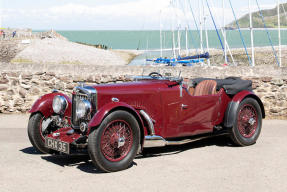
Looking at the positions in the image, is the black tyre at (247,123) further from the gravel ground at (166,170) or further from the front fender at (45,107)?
the front fender at (45,107)

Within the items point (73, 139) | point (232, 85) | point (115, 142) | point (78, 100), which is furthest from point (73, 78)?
point (115, 142)

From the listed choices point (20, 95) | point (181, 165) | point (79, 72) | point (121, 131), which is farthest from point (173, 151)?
point (20, 95)

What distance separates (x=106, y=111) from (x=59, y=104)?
1.16m

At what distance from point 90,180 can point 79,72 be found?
4766mm

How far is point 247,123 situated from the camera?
654 cm

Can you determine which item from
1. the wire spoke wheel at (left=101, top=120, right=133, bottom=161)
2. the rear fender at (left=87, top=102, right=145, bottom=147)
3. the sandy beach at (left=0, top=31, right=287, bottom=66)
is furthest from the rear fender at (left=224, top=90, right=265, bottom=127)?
the sandy beach at (left=0, top=31, right=287, bottom=66)

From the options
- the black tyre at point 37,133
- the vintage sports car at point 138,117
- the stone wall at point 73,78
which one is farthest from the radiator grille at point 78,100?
the stone wall at point 73,78

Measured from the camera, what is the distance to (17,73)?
30.1 feet

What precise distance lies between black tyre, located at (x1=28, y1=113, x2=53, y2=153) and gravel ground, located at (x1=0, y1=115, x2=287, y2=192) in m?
0.13

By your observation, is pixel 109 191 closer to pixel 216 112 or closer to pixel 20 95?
pixel 216 112

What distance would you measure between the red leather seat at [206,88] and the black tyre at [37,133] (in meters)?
2.54

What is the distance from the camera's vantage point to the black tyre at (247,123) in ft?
20.8

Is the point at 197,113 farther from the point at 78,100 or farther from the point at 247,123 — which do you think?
the point at 78,100

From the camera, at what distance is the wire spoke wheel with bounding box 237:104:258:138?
648 cm
